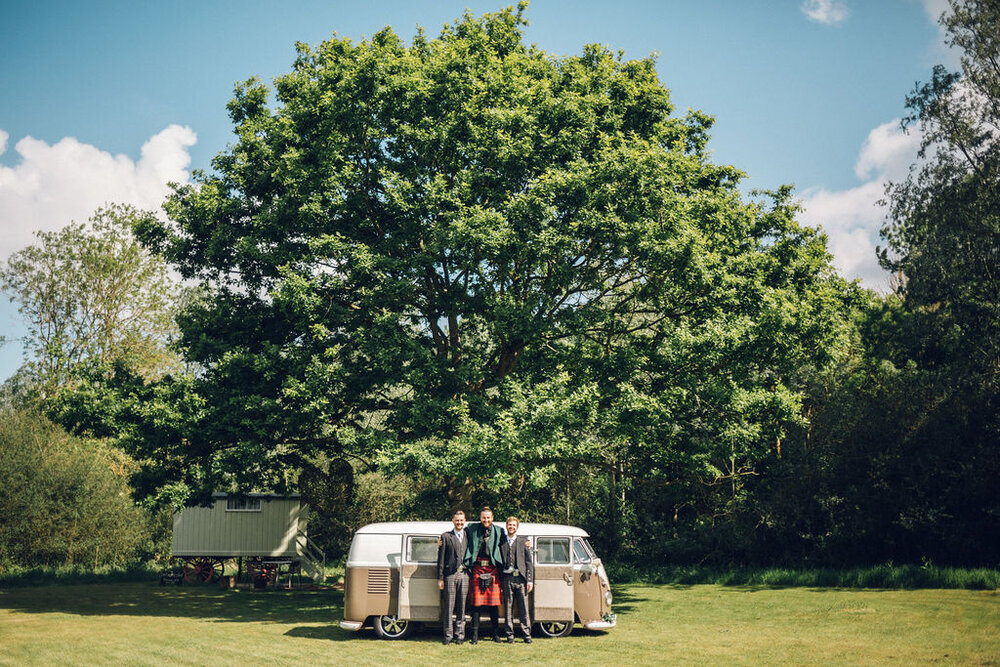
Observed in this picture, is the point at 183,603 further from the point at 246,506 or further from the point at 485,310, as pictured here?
the point at 485,310

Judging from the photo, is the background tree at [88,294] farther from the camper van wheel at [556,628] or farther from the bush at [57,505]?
the camper van wheel at [556,628]

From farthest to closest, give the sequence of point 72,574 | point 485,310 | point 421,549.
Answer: point 72,574 < point 485,310 < point 421,549

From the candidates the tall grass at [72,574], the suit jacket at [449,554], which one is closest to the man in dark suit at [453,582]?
the suit jacket at [449,554]

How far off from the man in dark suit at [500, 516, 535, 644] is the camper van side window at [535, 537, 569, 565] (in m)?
0.66

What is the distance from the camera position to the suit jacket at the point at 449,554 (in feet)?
47.4

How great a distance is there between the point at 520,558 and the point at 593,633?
2.53 metres

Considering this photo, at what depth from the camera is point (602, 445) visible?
68.0 ft

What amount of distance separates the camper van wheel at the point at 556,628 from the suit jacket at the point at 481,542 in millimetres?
1841

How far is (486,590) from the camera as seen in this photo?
14.7 m

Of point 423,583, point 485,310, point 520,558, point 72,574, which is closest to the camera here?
point 520,558

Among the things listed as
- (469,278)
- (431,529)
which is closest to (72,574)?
(469,278)

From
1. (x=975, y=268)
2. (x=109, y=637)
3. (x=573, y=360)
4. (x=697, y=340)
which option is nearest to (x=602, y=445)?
(x=573, y=360)

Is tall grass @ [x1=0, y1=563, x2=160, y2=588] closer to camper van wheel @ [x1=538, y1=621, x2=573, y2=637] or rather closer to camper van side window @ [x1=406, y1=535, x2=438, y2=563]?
camper van side window @ [x1=406, y1=535, x2=438, y2=563]

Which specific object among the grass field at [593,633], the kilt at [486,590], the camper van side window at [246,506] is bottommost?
the grass field at [593,633]
